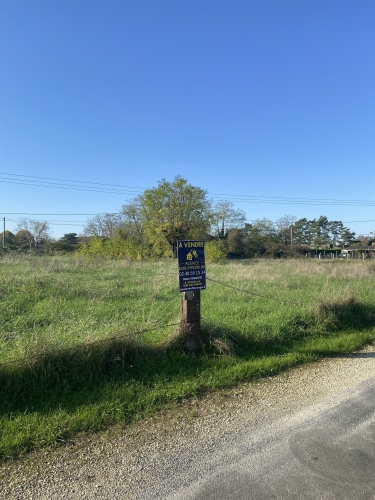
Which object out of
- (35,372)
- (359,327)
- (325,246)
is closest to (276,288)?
(359,327)

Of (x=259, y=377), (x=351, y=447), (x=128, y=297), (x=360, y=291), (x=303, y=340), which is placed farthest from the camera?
(x=360, y=291)

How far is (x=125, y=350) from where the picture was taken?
5.21 m

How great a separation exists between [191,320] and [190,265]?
98 centimetres

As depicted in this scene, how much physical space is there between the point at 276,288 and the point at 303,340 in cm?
519

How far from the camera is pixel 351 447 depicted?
337cm

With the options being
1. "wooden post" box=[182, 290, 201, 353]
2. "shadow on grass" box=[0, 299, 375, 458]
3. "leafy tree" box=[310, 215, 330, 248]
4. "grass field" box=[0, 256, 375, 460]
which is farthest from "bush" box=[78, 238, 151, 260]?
"leafy tree" box=[310, 215, 330, 248]

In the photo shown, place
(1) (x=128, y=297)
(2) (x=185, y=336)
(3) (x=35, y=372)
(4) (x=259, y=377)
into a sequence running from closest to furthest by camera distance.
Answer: (3) (x=35, y=372) < (4) (x=259, y=377) < (2) (x=185, y=336) < (1) (x=128, y=297)

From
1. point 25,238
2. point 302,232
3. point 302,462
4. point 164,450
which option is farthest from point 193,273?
point 302,232

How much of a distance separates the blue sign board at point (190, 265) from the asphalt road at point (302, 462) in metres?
2.68

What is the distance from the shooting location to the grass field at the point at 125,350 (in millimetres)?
3953

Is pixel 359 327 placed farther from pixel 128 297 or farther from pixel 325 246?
pixel 325 246

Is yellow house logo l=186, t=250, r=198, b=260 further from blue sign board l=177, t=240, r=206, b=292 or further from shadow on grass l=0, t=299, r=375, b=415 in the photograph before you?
shadow on grass l=0, t=299, r=375, b=415

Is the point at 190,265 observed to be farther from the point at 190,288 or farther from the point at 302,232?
the point at 302,232

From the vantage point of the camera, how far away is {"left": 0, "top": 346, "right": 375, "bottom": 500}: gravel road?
2.82 meters
